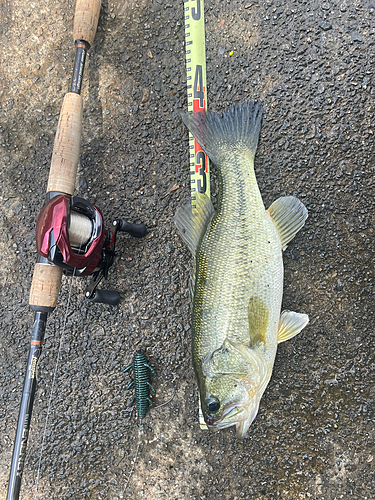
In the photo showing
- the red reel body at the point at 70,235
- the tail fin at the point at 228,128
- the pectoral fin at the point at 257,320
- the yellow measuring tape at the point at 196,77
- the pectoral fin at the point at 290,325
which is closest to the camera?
the red reel body at the point at 70,235

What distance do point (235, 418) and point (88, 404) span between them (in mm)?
1132

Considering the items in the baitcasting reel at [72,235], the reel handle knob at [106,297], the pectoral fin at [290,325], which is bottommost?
the pectoral fin at [290,325]

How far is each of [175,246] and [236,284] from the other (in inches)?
25.2

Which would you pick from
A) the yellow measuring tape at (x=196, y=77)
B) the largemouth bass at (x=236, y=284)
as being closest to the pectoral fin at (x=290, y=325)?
the largemouth bass at (x=236, y=284)

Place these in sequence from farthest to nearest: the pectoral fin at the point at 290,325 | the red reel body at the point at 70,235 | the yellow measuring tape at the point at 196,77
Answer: the yellow measuring tape at the point at 196,77 → the pectoral fin at the point at 290,325 → the red reel body at the point at 70,235

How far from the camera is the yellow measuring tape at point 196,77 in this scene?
2.23 metres

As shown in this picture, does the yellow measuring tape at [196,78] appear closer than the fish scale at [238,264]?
No

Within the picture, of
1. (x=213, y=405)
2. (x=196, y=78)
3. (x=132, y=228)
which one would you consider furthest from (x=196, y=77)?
(x=213, y=405)

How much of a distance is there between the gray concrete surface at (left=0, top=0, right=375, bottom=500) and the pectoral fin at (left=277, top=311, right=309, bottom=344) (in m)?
0.21

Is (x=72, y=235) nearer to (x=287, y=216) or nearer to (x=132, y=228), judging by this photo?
(x=132, y=228)

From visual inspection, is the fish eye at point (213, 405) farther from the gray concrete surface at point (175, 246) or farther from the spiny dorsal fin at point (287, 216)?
the spiny dorsal fin at point (287, 216)

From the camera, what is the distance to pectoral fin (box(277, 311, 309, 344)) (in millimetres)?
1947

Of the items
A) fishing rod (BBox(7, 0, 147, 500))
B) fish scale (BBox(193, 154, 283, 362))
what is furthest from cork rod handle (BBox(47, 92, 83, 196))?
fish scale (BBox(193, 154, 283, 362))

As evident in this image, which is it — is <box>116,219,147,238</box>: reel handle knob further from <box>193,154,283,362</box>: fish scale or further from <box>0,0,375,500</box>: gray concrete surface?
<box>193,154,283,362</box>: fish scale
